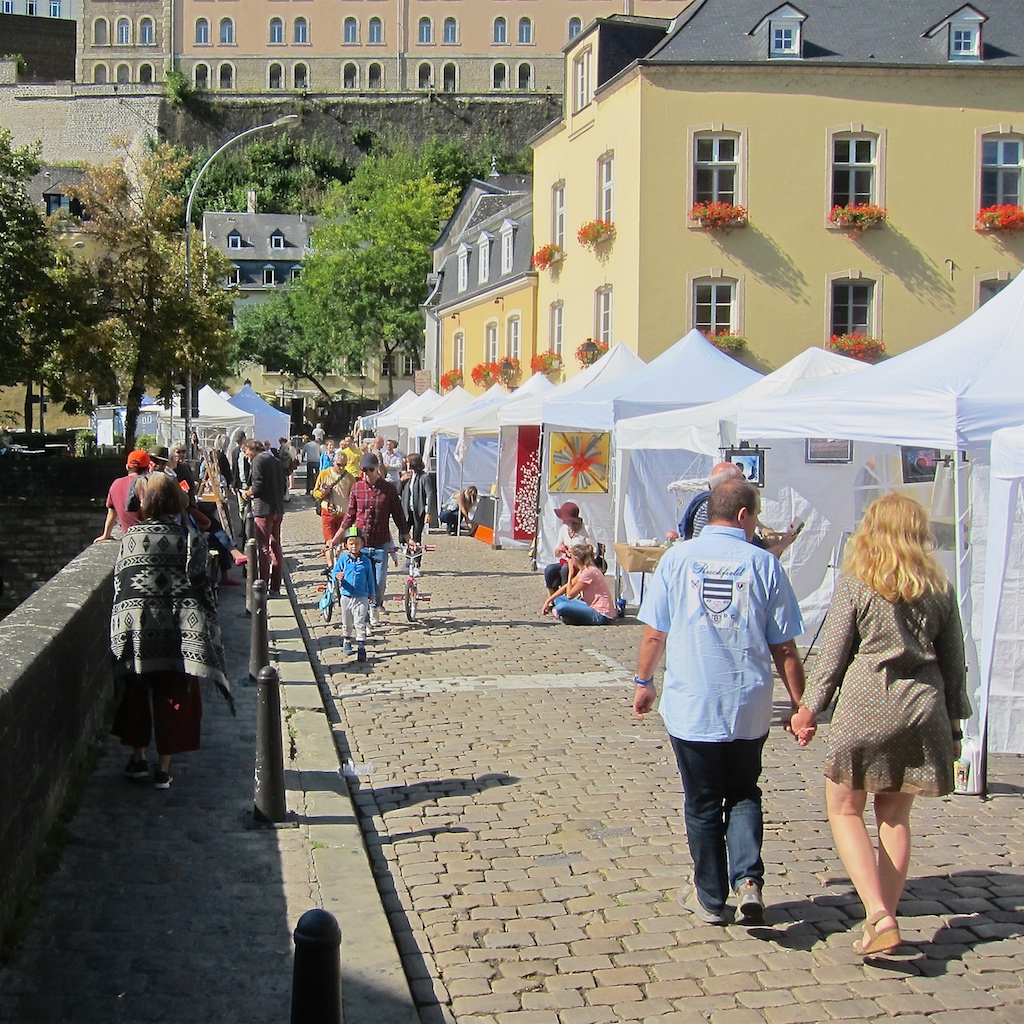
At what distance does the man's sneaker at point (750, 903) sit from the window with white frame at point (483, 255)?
108 feet

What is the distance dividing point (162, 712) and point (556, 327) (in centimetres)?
2432

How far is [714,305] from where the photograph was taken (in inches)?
976

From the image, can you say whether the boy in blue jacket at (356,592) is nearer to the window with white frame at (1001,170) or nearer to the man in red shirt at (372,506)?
the man in red shirt at (372,506)

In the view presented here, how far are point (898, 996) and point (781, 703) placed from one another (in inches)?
196

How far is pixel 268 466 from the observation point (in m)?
14.8

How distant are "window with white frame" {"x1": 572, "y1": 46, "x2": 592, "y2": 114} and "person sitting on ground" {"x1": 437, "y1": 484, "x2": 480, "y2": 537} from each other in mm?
8954

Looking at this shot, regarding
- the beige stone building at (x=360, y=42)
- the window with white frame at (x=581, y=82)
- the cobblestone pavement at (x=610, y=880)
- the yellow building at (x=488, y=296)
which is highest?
the beige stone building at (x=360, y=42)

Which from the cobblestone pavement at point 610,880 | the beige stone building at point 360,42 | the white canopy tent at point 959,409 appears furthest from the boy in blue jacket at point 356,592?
the beige stone building at point 360,42

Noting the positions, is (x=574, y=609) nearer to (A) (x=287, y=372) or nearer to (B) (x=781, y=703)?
(B) (x=781, y=703)

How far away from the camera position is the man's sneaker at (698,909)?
4.98 metres

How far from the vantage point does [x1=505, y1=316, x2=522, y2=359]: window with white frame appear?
1303 inches

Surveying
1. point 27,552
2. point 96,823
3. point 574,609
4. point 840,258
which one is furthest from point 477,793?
point 27,552

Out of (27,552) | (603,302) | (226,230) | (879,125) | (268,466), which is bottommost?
(27,552)

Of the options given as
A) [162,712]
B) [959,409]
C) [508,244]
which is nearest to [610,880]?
[162,712]
